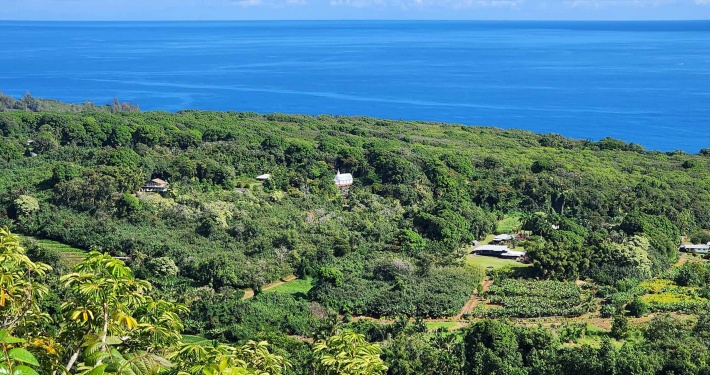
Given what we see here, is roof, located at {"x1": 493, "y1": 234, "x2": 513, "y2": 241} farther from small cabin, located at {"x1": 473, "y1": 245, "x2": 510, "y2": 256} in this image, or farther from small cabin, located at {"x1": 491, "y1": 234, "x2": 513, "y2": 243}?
small cabin, located at {"x1": 473, "y1": 245, "x2": 510, "y2": 256}

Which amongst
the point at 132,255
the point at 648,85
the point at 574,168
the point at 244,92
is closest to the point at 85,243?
the point at 132,255

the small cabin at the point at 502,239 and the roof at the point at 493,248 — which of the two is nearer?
the roof at the point at 493,248

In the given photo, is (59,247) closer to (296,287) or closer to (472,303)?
(296,287)

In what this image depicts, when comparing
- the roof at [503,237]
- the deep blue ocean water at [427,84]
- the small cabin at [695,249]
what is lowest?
the small cabin at [695,249]

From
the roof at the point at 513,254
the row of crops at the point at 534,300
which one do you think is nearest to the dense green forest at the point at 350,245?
the row of crops at the point at 534,300

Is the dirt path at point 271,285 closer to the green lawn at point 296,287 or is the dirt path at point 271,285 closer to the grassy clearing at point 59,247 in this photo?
the green lawn at point 296,287

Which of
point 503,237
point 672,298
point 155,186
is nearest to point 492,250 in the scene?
point 503,237
